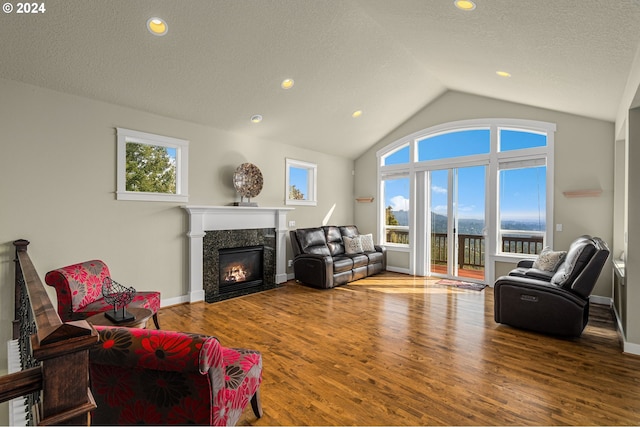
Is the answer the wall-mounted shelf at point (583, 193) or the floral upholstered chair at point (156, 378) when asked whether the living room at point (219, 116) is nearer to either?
the wall-mounted shelf at point (583, 193)

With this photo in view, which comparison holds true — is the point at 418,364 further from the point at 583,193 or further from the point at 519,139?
the point at 519,139

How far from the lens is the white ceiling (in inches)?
105

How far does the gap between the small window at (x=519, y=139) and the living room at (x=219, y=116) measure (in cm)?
27

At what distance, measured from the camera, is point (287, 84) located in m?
4.35

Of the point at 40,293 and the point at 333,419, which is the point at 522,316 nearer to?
the point at 333,419

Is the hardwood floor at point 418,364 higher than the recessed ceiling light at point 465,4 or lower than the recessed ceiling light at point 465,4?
lower

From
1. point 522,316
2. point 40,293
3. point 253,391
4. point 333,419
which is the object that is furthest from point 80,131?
point 522,316

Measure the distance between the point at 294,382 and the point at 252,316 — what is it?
1.72 meters

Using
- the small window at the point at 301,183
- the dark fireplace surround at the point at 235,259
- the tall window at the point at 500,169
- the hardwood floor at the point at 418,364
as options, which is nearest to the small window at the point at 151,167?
the dark fireplace surround at the point at 235,259

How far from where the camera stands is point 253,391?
6.02 feet

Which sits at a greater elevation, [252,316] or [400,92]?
[400,92]

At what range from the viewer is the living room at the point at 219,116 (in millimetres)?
2938

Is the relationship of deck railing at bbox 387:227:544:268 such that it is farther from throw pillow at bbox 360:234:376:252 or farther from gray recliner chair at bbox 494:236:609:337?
gray recliner chair at bbox 494:236:609:337

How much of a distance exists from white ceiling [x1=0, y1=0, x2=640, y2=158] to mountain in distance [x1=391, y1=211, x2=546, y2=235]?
183cm
